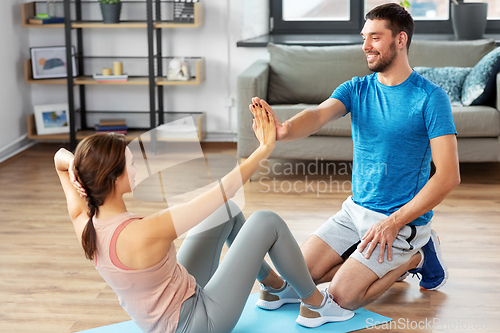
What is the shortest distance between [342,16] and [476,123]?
162 cm

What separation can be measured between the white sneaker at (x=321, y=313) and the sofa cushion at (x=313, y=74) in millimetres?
Result: 2096

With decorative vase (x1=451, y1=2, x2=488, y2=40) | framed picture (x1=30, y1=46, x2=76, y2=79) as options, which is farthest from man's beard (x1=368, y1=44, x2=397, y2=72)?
framed picture (x1=30, y1=46, x2=76, y2=79)

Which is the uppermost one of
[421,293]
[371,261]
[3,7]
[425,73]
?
[3,7]

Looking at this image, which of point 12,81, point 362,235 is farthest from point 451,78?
point 12,81

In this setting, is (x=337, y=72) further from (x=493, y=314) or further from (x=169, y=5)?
(x=493, y=314)

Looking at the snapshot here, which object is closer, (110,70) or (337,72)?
(337,72)

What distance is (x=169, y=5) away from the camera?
4.25 meters

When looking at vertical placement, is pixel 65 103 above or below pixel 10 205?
above

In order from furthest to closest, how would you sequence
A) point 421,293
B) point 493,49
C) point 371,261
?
point 493,49, point 421,293, point 371,261

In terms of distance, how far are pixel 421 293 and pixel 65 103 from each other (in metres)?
3.24

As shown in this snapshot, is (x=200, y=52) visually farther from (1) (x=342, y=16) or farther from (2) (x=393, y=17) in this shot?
(2) (x=393, y=17)

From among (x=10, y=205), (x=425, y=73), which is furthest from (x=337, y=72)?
(x=10, y=205)

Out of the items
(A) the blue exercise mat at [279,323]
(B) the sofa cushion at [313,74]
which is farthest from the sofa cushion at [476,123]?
(A) the blue exercise mat at [279,323]

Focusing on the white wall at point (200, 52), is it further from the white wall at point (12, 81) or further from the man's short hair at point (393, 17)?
the man's short hair at point (393, 17)
